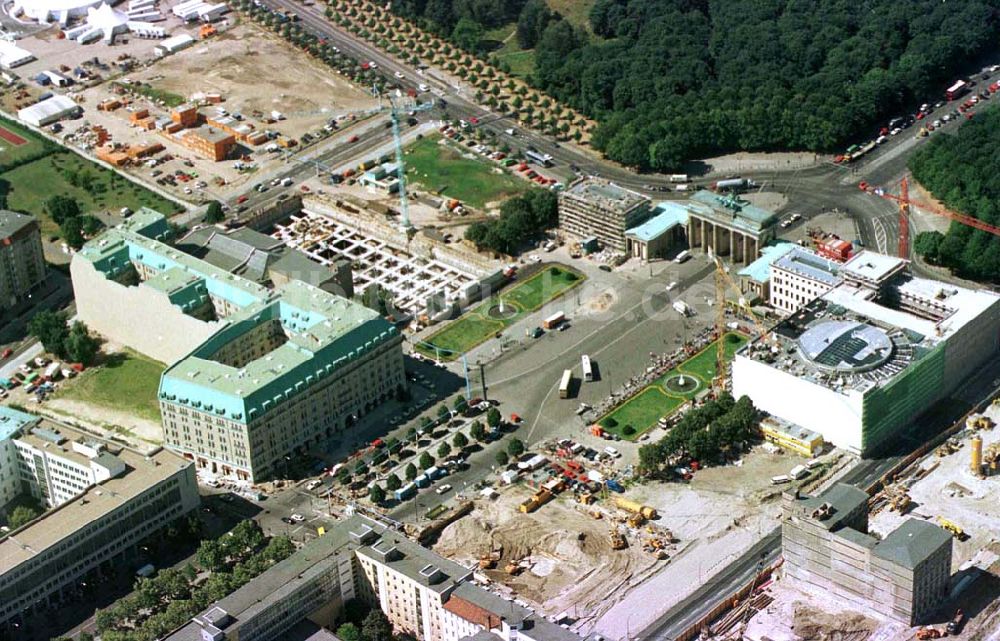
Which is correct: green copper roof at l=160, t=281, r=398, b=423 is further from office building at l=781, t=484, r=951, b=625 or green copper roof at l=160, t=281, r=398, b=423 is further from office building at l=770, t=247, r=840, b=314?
office building at l=781, t=484, r=951, b=625

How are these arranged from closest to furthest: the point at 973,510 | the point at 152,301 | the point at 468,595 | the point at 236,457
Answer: the point at 468,595, the point at 973,510, the point at 236,457, the point at 152,301

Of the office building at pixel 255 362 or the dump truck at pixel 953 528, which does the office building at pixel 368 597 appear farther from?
the dump truck at pixel 953 528

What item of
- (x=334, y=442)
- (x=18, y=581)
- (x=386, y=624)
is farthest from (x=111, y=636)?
(x=334, y=442)

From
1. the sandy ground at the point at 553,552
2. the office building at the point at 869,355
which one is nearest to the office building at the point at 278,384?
the sandy ground at the point at 553,552

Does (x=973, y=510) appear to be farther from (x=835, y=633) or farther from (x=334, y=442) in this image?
(x=334, y=442)

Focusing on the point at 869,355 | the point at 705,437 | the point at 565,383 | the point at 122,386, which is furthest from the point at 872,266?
the point at 122,386

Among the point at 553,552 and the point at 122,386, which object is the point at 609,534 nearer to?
the point at 553,552
